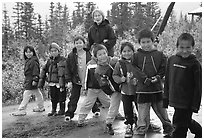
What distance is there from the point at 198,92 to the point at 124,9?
22694 millimetres

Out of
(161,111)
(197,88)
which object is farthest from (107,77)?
(197,88)

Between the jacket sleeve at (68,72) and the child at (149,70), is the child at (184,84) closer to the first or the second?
the child at (149,70)

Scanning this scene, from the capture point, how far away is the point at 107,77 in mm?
4328

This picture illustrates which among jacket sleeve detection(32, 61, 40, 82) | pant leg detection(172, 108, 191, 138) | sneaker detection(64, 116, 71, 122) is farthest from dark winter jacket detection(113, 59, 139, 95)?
jacket sleeve detection(32, 61, 40, 82)

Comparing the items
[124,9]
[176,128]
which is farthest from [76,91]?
[124,9]

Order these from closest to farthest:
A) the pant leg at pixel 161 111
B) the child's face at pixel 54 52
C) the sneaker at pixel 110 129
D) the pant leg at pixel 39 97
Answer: the pant leg at pixel 161 111
the sneaker at pixel 110 129
the child's face at pixel 54 52
the pant leg at pixel 39 97

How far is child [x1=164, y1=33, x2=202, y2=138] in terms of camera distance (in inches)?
134

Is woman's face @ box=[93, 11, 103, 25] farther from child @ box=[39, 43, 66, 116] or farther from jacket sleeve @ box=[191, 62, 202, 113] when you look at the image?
jacket sleeve @ box=[191, 62, 202, 113]

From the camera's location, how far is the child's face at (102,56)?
4.33 m

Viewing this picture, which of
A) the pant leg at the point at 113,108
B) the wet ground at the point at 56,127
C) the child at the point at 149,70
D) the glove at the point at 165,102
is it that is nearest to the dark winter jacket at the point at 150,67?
the child at the point at 149,70

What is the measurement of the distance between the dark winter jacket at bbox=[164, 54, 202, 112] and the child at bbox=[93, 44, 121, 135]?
3.41 feet

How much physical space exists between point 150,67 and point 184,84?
1.93 feet

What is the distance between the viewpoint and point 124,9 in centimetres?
2541

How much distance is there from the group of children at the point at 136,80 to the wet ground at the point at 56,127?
16 centimetres
